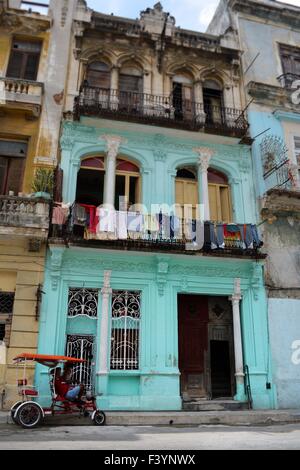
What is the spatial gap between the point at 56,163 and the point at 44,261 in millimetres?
3134

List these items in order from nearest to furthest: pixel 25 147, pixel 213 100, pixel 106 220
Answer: pixel 106 220, pixel 25 147, pixel 213 100

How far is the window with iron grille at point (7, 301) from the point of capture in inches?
449

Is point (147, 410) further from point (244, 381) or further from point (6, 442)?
point (6, 442)

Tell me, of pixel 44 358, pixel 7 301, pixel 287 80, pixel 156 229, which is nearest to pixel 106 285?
pixel 156 229

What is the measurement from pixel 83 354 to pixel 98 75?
9.59 metres

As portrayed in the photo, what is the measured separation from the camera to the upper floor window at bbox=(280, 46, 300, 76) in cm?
1723

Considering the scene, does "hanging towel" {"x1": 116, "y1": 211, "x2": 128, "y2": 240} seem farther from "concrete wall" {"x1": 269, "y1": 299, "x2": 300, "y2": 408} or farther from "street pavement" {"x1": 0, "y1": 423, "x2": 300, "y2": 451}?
"street pavement" {"x1": 0, "y1": 423, "x2": 300, "y2": 451}

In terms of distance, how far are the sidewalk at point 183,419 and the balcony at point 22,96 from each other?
8765 millimetres

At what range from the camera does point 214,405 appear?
11609mm

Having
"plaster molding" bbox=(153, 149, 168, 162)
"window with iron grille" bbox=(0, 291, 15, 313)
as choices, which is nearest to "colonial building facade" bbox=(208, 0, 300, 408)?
"plaster molding" bbox=(153, 149, 168, 162)

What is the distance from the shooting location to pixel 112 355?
11.6 metres

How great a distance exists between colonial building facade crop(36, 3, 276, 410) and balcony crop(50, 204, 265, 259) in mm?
34

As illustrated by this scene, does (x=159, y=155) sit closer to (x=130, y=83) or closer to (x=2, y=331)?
(x=130, y=83)

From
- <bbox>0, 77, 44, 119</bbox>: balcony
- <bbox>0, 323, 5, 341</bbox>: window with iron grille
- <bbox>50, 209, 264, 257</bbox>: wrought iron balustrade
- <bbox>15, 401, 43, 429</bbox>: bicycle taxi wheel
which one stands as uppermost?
<bbox>0, 77, 44, 119</bbox>: balcony
